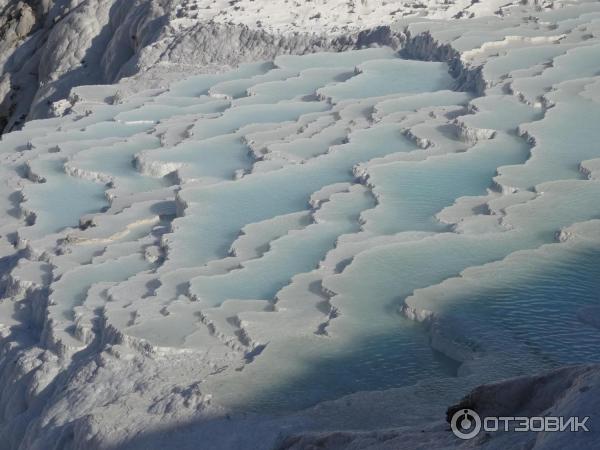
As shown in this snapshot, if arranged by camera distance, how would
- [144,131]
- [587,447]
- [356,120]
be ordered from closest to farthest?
[587,447], [356,120], [144,131]

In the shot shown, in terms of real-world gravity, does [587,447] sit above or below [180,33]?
above

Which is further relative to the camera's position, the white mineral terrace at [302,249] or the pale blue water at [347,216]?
the pale blue water at [347,216]

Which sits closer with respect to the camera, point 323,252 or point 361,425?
point 361,425

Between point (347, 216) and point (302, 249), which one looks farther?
point (347, 216)

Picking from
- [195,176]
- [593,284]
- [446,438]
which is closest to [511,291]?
[593,284]

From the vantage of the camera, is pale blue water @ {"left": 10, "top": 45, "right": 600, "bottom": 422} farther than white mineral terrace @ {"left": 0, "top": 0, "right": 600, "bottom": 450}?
Yes

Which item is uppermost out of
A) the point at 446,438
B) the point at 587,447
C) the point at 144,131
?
the point at 587,447

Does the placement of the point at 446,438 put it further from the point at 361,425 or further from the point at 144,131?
the point at 144,131

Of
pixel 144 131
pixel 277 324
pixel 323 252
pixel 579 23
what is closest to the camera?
pixel 277 324
